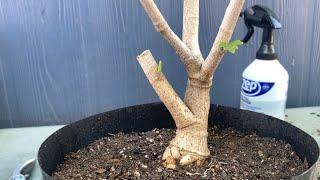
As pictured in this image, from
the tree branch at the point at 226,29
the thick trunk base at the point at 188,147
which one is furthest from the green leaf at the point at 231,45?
Answer: the thick trunk base at the point at 188,147

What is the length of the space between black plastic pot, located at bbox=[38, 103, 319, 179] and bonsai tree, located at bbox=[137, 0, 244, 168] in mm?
111

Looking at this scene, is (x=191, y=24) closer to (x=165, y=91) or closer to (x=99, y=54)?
(x=165, y=91)

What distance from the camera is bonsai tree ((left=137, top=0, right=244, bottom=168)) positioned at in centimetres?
55

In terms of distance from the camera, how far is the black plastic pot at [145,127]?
59 cm

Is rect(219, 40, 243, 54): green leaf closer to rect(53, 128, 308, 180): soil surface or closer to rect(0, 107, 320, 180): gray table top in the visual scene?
rect(53, 128, 308, 180): soil surface

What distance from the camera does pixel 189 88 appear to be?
61 centimetres

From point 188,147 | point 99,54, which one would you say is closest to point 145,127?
point 188,147

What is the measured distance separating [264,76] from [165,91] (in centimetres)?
29

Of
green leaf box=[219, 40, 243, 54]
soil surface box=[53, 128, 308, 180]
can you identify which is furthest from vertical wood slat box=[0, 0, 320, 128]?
green leaf box=[219, 40, 243, 54]

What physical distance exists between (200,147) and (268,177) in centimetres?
11

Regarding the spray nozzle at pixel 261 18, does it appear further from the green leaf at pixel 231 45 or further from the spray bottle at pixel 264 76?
the green leaf at pixel 231 45

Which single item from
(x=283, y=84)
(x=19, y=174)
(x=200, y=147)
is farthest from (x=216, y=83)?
(x=19, y=174)

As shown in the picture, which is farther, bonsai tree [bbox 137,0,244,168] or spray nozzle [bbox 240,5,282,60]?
spray nozzle [bbox 240,5,282,60]

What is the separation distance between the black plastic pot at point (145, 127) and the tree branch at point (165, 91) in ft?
0.41
